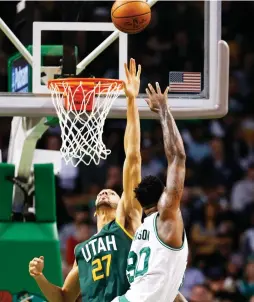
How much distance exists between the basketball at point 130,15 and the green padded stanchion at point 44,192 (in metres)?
1.91

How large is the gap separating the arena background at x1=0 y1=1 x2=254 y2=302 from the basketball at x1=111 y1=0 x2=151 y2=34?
3.59 meters

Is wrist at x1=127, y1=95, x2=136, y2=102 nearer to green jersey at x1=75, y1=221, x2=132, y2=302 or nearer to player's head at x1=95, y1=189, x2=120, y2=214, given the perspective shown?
player's head at x1=95, y1=189, x2=120, y2=214

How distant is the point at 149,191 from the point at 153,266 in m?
0.42

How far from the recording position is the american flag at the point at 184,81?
691cm

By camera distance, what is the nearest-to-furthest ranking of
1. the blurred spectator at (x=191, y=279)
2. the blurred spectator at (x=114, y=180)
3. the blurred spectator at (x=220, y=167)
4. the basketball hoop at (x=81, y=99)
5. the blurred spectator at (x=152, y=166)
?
1. the basketball hoop at (x=81, y=99)
2. the blurred spectator at (x=191, y=279)
3. the blurred spectator at (x=114, y=180)
4. the blurred spectator at (x=152, y=166)
5. the blurred spectator at (x=220, y=167)

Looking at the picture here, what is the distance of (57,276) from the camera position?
8266 mm

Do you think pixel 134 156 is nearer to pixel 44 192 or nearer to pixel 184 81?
pixel 184 81

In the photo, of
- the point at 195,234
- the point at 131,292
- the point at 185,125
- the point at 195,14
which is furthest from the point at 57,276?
the point at 195,14

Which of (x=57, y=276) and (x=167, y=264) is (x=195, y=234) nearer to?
(x=57, y=276)

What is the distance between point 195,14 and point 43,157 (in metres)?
4.81

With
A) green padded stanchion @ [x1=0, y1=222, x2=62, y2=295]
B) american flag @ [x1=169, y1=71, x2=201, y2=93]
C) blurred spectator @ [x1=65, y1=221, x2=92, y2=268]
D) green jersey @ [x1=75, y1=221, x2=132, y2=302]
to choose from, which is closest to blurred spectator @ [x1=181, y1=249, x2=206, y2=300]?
blurred spectator @ [x1=65, y1=221, x2=92, y2=268]

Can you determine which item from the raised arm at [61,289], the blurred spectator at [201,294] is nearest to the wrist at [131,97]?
the raised arm at [61,289]

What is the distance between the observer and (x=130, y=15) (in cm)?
662

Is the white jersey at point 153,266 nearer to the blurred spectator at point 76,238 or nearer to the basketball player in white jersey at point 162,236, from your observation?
the basketball player in white jersey at point 162,236
